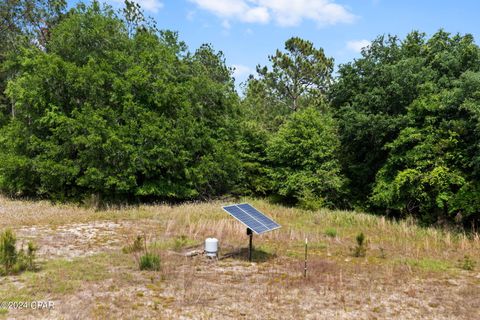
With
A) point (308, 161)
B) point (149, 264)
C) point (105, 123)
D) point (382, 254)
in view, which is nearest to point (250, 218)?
point (149, 264)

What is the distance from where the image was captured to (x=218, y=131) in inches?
900

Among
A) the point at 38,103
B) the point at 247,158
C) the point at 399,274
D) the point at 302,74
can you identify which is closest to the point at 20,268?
the point at 399,274

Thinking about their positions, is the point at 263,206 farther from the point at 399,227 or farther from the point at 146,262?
the point at 146,262

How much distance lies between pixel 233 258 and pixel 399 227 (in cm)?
808

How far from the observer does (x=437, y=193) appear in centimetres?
1620

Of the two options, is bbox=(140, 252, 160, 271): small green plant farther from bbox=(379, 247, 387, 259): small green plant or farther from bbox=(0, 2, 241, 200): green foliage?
bbox=(0, 2, 241, 200): green foliage

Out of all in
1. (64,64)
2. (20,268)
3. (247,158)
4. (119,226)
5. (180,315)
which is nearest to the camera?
(180,315)

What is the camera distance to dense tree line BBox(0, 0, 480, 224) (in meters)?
16.5

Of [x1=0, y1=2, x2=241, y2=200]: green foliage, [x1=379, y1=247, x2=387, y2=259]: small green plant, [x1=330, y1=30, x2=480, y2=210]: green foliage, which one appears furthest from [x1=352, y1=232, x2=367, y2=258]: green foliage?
[x1=0, y1=2, x2=241, y2=200]: green foliage

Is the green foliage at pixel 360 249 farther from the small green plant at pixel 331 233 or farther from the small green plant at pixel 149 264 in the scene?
the small green plant at pixel 149 264

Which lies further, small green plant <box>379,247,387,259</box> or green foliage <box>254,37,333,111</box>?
green foliage <box>254,37,333,111</box>

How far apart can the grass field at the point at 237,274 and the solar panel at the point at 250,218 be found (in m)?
1.01

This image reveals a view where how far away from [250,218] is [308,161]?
1199cm

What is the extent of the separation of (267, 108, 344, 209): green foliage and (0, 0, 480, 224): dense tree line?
0.26ft
